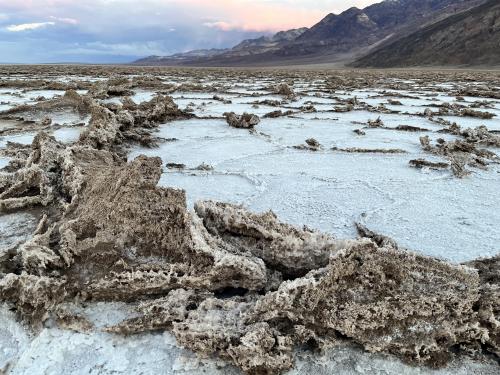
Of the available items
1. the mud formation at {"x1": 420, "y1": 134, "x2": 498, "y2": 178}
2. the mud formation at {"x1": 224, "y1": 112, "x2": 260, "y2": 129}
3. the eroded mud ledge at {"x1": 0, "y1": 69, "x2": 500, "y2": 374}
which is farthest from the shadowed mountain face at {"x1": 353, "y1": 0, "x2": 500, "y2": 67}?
the eroded mud ledge at {"x1": 0, "y1": 69, "x2": 500, "y2": 374}

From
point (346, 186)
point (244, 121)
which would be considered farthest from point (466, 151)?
point (244, 121)

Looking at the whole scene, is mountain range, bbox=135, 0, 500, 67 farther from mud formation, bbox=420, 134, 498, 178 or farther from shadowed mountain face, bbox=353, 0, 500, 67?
mud formation, bbox=420, 134, 498, 178

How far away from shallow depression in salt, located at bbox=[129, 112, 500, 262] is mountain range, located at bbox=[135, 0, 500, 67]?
5215cm

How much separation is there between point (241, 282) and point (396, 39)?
103 metres

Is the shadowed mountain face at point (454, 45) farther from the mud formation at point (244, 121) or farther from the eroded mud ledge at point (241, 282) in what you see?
the eroded mud ledge at point (241, 282)

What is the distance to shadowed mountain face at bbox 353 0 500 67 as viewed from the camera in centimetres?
5422

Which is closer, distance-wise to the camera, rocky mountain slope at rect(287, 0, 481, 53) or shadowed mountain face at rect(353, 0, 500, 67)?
shadowed mountain face at rect(353, 0, 500, 67)

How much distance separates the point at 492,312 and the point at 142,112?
20.0 ft

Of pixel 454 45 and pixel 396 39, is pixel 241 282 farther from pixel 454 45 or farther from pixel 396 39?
pixel 396 39

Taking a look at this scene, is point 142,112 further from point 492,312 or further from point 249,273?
point 492,312

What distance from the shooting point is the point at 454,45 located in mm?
59875

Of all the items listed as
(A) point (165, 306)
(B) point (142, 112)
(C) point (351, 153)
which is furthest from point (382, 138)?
(A) point (165, 306)

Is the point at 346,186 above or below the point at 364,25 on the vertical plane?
below

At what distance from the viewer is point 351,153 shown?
5.54 meters
